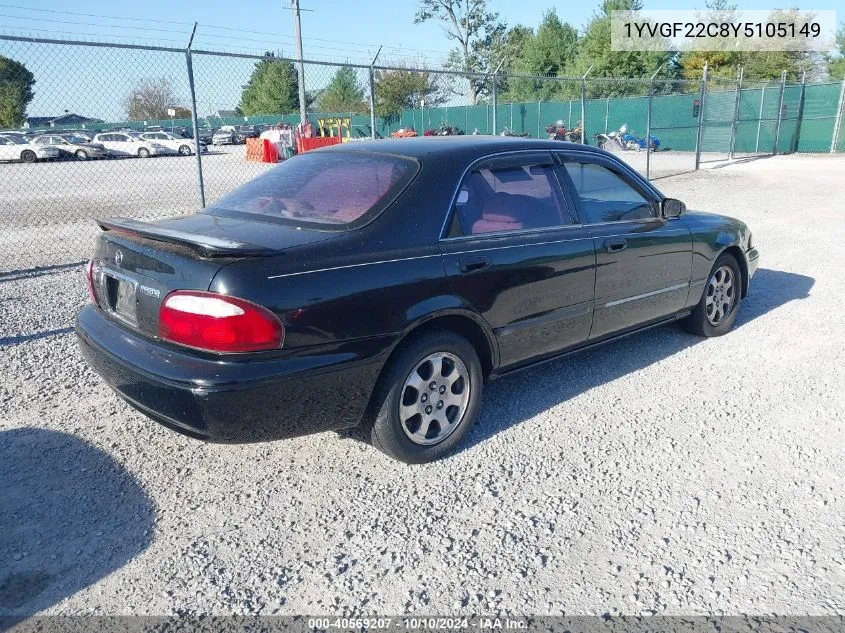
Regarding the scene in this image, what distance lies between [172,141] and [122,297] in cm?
3928

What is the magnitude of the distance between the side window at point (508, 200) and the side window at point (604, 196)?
231 millimetres

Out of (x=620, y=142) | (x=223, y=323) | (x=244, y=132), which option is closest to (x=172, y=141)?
(x=244, y=132)

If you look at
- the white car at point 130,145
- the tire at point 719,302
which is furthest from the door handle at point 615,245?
the white car at point 130,145

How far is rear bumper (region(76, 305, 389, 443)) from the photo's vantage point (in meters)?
2.69

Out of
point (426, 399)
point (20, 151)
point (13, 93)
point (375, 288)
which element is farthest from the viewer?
point (20, 151)

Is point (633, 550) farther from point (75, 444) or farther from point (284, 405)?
point (75, 444)

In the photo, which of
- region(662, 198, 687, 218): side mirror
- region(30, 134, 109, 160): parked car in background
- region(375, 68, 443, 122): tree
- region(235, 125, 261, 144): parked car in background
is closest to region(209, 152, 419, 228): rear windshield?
region(662, 198, 687, 218): side mirror

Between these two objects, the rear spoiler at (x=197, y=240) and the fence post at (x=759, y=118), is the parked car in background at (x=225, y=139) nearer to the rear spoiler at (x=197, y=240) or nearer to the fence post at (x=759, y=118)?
the fence post at (x=759, y=118)

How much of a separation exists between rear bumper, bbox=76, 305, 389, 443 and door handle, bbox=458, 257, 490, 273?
1.94ft

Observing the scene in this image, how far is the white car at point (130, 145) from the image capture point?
3706 cm

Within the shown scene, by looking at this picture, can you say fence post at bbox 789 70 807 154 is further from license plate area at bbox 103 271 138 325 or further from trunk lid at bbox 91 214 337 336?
license plate area at bbox 103 271 138 325

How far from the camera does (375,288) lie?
298 centimetres

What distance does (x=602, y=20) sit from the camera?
1953 inches

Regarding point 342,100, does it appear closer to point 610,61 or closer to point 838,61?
point 610,61
